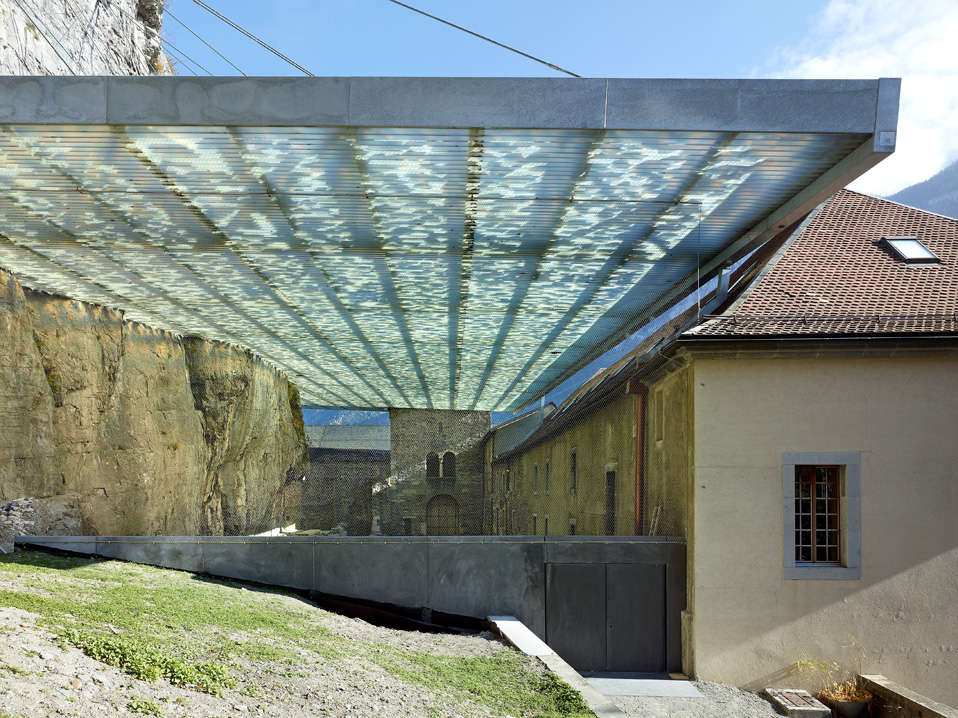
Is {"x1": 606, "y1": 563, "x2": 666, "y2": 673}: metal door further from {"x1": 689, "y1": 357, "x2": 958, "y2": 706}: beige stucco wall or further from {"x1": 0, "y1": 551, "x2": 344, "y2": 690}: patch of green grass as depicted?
{"x1": 0, "y1": 551, "x2": 344, "y2": 690}: patch of green grass

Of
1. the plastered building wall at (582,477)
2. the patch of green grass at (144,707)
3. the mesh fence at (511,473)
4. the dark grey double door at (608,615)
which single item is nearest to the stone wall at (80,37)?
the patch of green grass at (144,707)

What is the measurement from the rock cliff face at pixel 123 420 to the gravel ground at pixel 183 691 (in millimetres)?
6421

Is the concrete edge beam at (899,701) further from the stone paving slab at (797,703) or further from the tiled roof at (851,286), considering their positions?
the tiled roof at (851,286)

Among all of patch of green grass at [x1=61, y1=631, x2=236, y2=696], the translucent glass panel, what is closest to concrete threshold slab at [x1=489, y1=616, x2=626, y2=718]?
patch of green grass at [x1=61, y1=631, x2=236, y2=696]

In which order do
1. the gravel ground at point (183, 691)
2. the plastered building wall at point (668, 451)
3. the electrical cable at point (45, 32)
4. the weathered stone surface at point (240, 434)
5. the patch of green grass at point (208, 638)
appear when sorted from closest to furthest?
the gravel ground at point (183, 691)
the patch of green grass at point (208, 638)
the electrical cable at point (45, 32)
the plastered building wall at point (668, 451)
the weathered stone surface at point (240, 434)

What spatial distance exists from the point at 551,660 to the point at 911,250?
9192 mm

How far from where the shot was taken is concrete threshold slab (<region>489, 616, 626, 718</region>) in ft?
23.6

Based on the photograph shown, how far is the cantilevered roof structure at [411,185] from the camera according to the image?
7.19 metres

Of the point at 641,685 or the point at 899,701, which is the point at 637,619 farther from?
the point at 899,701

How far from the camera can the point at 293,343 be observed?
18609 millimetres

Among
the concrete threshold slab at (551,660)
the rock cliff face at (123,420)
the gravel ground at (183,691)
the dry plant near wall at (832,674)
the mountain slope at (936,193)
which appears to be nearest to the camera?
the gravel ground at (183,691)

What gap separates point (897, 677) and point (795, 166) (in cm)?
735

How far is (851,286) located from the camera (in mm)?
12031

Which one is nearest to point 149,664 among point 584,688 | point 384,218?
point 584,688
